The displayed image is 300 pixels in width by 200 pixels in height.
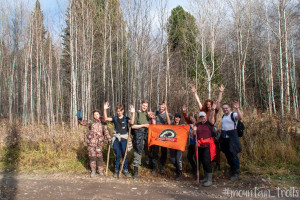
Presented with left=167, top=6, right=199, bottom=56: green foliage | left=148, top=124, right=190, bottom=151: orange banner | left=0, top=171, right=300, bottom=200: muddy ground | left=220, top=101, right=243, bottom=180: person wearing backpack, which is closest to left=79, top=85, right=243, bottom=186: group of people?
left=220, top=101, right=243, bottom=180: person wearing backpack

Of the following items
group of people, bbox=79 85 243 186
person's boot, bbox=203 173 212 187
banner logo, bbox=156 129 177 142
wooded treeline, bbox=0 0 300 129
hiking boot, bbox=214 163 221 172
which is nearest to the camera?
person's boot, bbox=203 173 212 187

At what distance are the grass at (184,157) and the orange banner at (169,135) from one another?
0.93 metres

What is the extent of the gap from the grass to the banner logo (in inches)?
39.9

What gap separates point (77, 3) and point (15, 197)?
959 centimetres

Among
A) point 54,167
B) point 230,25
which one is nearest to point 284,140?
point 54,167

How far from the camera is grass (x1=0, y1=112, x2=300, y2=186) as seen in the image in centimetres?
602

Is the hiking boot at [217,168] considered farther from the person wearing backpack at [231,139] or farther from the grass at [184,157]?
the person wearing backpack at [231,139]

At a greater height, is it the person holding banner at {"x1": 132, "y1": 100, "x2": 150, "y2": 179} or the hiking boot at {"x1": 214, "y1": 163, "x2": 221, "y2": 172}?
the person holding banner at {"x1": 132, "y1": 100, "x2": 150, "y2": 179}

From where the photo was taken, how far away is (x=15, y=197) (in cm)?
474

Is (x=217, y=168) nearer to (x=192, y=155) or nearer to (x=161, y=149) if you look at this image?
(x=192, y=155)

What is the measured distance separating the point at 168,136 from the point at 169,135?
0.04 meters

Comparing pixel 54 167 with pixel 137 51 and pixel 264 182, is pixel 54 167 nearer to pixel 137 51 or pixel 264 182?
pixel 264 182

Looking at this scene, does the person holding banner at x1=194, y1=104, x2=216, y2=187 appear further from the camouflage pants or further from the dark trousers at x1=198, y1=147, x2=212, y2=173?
the camouflage pants

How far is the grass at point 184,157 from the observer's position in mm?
6023
